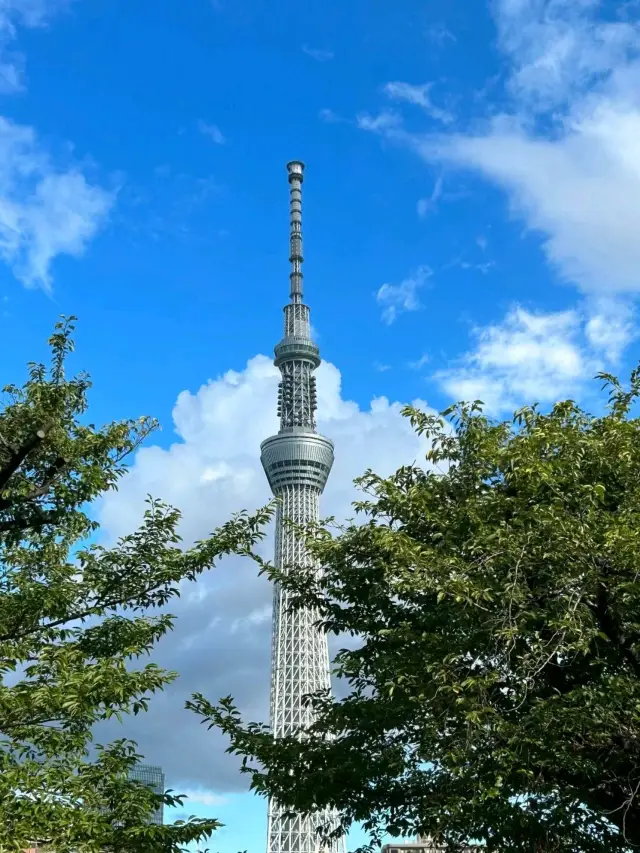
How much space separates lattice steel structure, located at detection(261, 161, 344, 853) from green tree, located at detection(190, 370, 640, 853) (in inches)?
3528

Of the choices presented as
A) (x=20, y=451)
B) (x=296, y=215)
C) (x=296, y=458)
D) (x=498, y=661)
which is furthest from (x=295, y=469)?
(x=20, y=451)

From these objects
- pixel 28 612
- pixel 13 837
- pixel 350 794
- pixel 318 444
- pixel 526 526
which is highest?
pixel 318 444

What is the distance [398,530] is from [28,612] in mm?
6331

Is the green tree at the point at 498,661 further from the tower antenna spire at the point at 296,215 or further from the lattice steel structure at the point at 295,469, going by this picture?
the tower antenna spire at the point at 296,215

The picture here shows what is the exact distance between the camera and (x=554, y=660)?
13555 millimetres

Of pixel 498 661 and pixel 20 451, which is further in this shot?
pixel 498 661

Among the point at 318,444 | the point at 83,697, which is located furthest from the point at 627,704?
the point at 318,444

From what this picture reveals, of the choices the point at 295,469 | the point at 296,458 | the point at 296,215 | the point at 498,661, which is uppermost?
the point at 296,215

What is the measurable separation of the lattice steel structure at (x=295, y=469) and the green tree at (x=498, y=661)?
3528 inches

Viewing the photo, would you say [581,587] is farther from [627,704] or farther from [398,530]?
[398,530]

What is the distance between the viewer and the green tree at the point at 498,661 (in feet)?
40.9

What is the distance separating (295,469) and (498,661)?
102508 mm

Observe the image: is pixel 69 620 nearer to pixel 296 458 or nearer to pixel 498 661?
pixel 498 661

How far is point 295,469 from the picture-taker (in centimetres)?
11556
